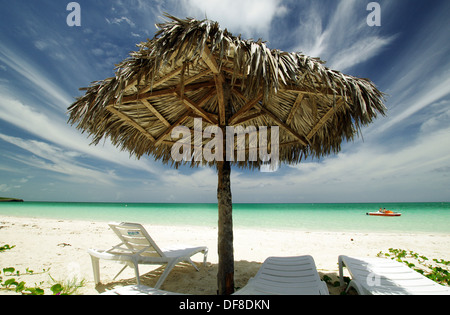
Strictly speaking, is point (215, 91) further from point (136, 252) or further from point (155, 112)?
point (136, 252)

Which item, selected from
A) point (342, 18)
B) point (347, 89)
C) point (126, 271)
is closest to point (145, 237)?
point (126, 271)

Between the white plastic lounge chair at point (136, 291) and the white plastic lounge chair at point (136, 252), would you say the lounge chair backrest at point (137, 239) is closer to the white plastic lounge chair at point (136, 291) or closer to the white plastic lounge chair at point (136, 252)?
the white plastic lounge chair at point (136, 252)

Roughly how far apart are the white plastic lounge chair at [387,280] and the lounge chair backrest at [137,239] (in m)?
2.22

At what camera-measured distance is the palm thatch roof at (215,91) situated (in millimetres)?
1761

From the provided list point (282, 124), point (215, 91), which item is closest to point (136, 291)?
point (215, 91)

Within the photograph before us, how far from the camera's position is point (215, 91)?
272 cm

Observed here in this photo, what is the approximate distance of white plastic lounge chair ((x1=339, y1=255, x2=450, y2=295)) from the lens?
5.89 ft

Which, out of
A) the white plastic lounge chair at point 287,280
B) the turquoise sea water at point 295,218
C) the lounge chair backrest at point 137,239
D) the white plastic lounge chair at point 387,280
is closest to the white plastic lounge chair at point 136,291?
the white plastic lounge chair at point 287,280

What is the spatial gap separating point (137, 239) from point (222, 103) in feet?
6.61

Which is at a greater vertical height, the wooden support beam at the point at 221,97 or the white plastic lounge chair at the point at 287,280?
the wooden support beam at the point at 221,97

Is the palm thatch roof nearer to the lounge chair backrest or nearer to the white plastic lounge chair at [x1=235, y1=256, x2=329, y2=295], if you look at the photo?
the lounge chair backrest

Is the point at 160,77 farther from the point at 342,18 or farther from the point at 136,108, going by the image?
the point at 342,18

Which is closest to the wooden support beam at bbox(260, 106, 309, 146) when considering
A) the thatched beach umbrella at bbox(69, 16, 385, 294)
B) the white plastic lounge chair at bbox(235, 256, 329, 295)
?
the thatched beach umbrella at bbox(69, 16, 385, 294)
